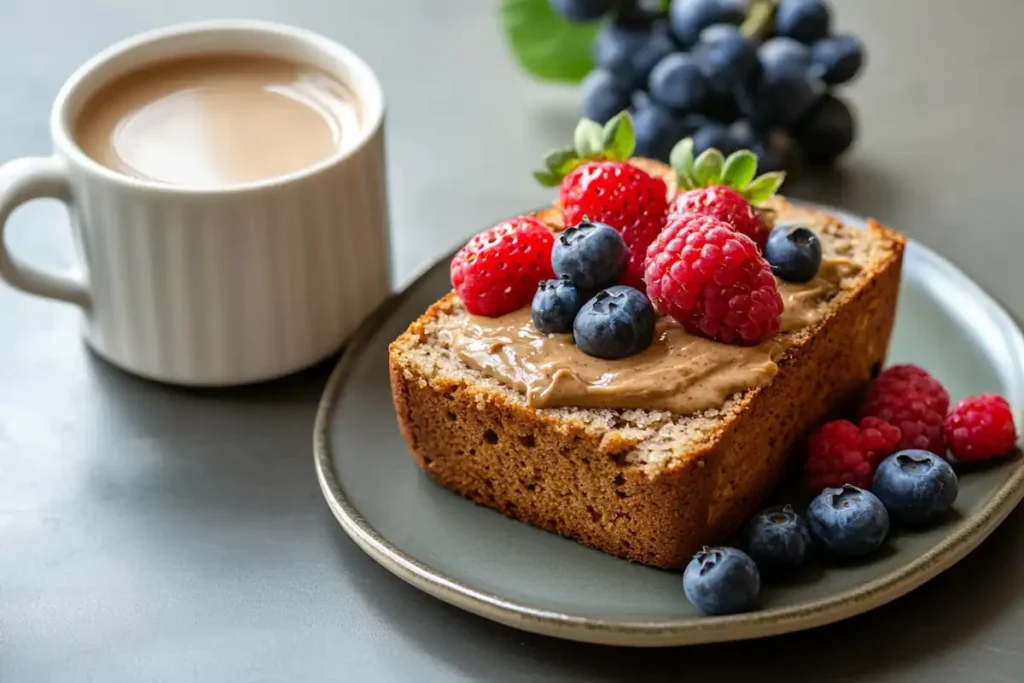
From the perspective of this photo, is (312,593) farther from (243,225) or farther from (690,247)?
(690,247)

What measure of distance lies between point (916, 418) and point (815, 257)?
0.25 meters

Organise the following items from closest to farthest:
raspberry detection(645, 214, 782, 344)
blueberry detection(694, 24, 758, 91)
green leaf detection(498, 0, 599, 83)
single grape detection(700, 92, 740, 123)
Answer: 1. raspberry detection(645, 214, 782, 344)
2. blueberry detection(694, 24, 758, 91)
3. single grape detection(700, 92, 740, 123)
4. green leaf detection(498, 0, 599, 83)

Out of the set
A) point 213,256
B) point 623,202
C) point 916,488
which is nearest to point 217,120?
point 213,256

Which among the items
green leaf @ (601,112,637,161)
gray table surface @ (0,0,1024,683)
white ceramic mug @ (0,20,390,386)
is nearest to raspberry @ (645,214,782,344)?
green leaf @ (601,112,637,161)

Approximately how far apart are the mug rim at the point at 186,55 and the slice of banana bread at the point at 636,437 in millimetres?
281

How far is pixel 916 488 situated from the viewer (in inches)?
62.6

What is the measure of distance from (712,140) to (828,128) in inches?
10.1

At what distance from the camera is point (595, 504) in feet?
5.34

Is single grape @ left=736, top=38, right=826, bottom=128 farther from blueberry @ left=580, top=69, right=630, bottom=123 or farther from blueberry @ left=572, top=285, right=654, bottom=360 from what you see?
blueberry @ left=572, top=285, right=654, bottom=360

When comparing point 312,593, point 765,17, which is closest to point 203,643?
point 312,593

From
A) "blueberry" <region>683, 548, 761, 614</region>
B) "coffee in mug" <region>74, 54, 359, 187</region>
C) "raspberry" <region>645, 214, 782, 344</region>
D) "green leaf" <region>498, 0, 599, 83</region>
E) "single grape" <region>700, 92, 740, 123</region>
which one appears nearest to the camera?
"blueberry" <region>683, 548, 761, 614</region>

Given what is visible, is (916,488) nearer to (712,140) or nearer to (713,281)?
(713,281)

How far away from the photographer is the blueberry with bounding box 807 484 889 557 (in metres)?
1.55

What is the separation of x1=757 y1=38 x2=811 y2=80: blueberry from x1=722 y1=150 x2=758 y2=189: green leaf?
0.56m
